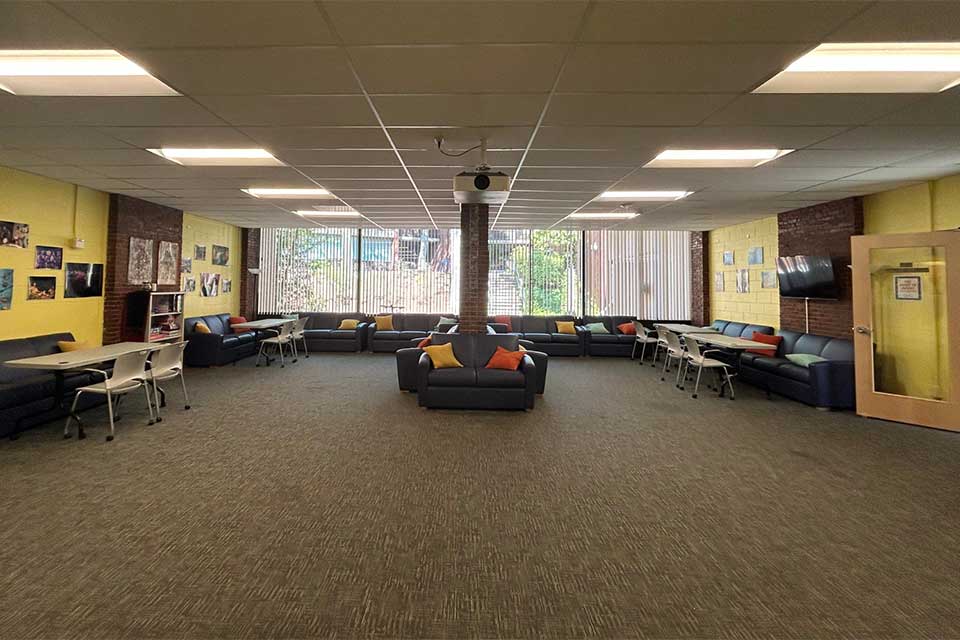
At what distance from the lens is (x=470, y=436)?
13.9 ft

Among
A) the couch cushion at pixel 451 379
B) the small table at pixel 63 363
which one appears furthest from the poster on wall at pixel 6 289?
the couch cushion at pixel 451 379

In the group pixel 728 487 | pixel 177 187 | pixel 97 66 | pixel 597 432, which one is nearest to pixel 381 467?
pixel 597 432

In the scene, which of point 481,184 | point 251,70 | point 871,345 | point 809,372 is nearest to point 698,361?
point 809,372

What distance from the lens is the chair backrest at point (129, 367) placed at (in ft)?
13.9

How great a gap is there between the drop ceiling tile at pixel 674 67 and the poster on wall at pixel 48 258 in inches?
272

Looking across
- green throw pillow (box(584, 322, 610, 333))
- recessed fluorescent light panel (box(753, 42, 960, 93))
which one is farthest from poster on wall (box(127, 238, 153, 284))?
green throw pillow (box(584, 322, 610, 333))

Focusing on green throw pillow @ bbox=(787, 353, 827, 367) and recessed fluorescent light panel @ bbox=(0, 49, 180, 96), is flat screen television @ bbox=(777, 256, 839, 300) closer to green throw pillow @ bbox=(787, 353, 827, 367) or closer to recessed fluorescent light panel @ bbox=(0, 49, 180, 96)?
green throw pillow @ bbox=(787, 353, 827, 367)

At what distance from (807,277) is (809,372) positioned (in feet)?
6.57

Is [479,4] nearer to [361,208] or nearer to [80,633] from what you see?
[80,633]

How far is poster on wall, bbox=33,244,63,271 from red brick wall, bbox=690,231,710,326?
11.9 meters

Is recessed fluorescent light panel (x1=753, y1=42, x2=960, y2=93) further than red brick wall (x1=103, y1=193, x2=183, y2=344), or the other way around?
red brick wall (x1=103, y1=193, x2=183, y2=344)

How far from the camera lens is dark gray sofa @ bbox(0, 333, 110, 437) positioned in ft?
13.2

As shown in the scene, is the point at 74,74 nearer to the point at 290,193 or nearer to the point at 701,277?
the point at 290,193

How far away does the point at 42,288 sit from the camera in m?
5.47
